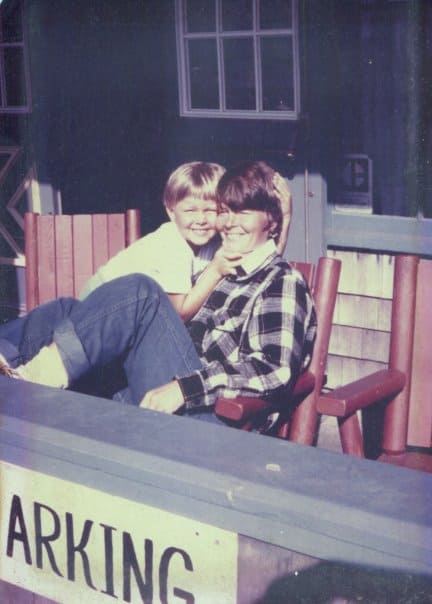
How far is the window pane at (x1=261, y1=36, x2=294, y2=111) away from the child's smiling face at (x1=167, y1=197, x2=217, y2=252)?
2.79 ft

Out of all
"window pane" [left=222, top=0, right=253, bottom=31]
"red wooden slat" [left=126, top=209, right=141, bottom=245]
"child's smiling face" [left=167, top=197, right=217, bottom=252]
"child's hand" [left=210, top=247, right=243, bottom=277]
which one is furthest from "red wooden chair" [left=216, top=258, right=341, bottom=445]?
"window pane" [left=222, top=0, right=253, bottom=31]

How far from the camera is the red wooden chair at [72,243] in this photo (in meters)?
3.46

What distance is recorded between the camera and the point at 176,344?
8.04 ft

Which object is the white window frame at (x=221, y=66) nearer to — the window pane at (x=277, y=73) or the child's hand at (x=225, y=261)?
the window pane at (x=277, y=73)

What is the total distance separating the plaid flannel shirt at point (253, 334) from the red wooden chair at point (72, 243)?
78 centimetres

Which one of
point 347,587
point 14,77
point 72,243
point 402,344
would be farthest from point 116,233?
point 347,587

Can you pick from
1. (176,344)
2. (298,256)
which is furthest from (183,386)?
(298,256)

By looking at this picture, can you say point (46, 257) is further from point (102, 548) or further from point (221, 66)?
point (102, 548)

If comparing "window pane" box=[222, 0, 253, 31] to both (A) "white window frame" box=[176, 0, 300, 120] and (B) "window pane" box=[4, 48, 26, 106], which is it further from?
(B) "window pane" box=[4, 48, 26, 106]

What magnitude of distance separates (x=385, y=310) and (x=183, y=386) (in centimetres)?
147

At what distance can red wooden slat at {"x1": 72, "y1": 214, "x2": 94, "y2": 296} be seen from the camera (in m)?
3.46

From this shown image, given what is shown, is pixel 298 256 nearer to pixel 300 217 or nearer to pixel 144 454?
pixel 300 217

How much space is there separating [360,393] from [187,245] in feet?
3.28

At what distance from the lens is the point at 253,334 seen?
247cm
